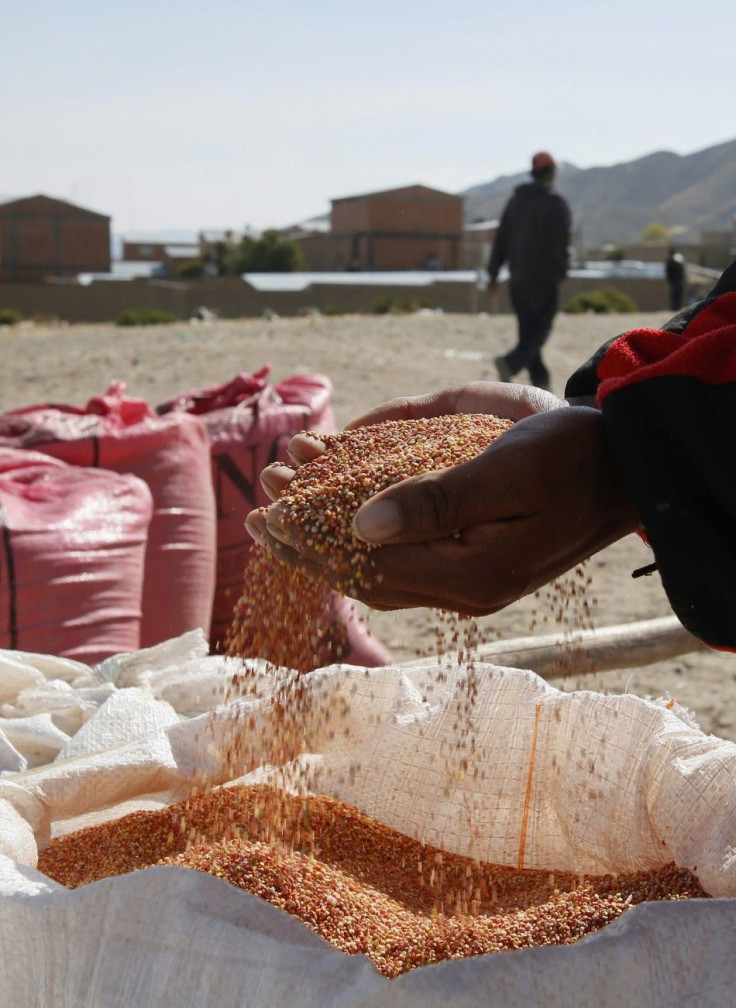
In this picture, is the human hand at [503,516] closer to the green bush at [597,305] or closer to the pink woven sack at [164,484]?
the pink woven sack at [164,484]

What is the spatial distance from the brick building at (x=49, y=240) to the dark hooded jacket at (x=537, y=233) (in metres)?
33.8

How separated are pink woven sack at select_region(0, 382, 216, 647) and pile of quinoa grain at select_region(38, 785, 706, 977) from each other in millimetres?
1167

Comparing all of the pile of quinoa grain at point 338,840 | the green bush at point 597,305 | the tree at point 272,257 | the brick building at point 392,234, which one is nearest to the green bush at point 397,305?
the green bush at point 597,305

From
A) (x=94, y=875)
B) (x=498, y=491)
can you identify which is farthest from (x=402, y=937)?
(x=498, y=491)

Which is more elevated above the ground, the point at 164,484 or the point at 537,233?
the point at 537,233

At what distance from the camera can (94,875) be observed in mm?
1560

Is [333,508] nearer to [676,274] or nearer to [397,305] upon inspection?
[676,274]

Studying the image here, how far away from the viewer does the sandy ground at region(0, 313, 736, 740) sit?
11.0 ft

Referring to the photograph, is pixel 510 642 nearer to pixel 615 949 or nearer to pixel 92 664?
pixel 92 664

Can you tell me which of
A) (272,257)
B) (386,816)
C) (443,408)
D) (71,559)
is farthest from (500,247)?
(272,257)

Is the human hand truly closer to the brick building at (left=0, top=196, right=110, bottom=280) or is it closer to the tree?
the tree

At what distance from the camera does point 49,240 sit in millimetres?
38625

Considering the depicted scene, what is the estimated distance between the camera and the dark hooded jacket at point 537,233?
6.95 m

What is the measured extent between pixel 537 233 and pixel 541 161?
1.49 feet
